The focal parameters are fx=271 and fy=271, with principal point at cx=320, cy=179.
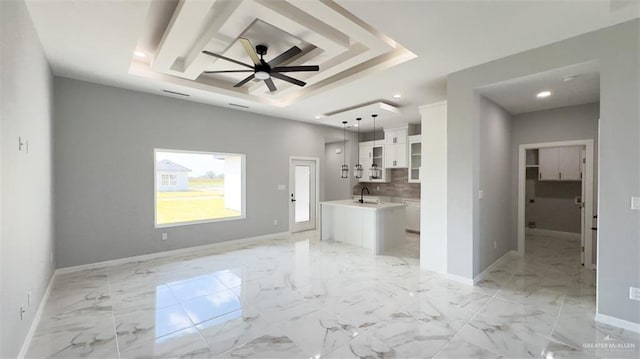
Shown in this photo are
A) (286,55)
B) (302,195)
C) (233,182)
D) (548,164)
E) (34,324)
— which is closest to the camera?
(34,324)

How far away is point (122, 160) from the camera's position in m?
4.59

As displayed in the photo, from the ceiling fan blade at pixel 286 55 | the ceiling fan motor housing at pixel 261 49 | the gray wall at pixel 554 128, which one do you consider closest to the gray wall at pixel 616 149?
the gray wall at pixel 554 128

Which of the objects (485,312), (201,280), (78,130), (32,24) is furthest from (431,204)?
(78,130)

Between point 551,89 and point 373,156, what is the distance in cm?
486

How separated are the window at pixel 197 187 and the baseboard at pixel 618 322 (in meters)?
5.69

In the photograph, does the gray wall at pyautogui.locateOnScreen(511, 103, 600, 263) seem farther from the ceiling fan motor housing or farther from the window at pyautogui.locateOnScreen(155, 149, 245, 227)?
the window at pyautogui.locateOnScreen(155, 149, 245, 227)

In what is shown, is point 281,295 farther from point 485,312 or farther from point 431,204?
point 431,204

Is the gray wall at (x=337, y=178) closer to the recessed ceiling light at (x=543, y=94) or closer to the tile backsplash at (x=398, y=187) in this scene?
the tile backsplash at (x=398, y=187)

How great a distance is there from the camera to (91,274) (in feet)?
13.2

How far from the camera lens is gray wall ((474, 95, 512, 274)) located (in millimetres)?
3920

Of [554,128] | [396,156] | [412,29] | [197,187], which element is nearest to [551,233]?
[554,128]

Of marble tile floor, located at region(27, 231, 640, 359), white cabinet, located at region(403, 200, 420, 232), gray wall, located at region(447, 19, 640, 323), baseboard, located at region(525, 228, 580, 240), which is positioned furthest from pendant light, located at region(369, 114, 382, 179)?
baseboard, located at region(525, 228, 580, 240)

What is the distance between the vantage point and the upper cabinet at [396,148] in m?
7.48

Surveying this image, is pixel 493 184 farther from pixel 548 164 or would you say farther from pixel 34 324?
pixel 34 324
